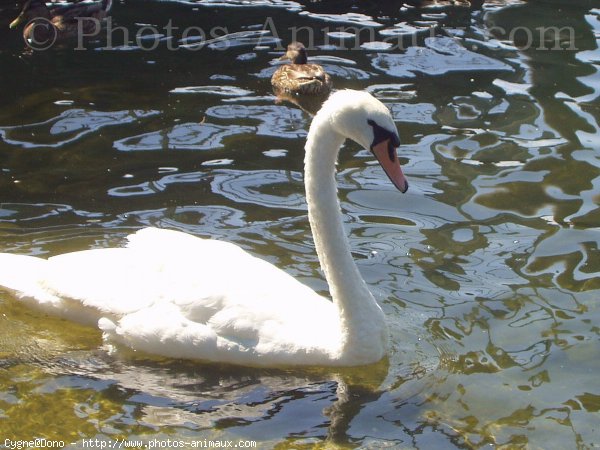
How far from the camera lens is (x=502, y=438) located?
5918mm

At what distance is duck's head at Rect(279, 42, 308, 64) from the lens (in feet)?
41.4

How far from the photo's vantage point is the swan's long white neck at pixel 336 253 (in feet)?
20.9

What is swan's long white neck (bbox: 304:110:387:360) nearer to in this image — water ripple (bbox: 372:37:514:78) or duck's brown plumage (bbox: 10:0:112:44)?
water ripple (bbox: 372:37:514:78)

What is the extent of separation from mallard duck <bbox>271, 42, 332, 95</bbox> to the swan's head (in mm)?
5743

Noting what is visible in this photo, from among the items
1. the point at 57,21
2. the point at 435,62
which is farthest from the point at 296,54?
the point at 57,21

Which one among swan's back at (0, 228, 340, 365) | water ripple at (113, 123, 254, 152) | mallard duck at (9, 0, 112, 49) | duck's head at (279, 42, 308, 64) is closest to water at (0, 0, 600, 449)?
water ripple at (113, 123, 254, 152)

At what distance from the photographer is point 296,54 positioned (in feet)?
41.8

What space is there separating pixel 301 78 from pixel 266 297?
5.92m

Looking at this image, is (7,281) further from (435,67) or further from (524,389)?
(435,67)

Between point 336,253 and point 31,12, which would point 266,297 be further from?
point 31,12

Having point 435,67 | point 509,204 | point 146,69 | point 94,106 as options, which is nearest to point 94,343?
point 509,204

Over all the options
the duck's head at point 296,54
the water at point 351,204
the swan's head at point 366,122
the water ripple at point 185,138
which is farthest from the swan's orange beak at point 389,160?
the duck's head at point 296,54

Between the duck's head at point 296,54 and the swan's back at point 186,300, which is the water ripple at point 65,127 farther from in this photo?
the swan's back at point 186,300

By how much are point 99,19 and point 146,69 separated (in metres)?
2.08
